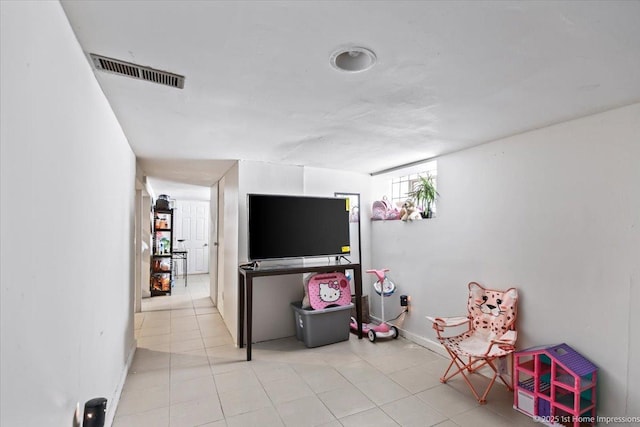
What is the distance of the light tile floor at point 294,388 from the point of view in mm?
2266

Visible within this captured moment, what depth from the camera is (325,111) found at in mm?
2189

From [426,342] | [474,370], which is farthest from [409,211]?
[474,370]

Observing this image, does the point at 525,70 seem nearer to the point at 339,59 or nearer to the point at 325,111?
the point at 339,59

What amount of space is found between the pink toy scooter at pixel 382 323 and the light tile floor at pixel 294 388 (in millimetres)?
100

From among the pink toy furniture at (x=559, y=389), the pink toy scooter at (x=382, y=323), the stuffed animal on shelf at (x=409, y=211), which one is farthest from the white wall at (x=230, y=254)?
the pink toy furniture at (x=559, y=389)

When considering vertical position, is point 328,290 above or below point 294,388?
above

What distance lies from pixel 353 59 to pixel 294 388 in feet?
8.40

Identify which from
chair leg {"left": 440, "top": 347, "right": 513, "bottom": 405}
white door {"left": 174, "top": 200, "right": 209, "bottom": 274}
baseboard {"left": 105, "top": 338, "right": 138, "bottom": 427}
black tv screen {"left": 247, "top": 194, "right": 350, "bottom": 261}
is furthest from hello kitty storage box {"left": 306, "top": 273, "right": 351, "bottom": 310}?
white door {"left": 174, "top": 200, "right": 209, "bottom": 274}

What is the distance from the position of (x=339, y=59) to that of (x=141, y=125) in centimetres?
175

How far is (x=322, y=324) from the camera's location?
144 inches

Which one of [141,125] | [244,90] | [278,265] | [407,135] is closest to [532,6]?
[244,90]

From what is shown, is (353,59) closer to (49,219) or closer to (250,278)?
(49,219)

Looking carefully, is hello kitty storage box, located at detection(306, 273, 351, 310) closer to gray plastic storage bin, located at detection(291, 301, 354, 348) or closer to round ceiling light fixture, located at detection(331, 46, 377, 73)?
gray plastic storage bin, located at detection(291, 301, 354, 348)

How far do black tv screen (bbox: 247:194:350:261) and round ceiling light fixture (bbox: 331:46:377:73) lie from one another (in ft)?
6.90
